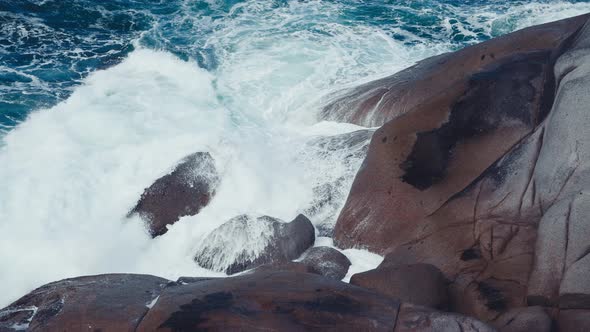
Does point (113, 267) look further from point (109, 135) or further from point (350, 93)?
point (350, 93)

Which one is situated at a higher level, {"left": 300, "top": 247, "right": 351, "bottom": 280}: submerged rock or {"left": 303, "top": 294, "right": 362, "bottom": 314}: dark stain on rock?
{"left": 303, "top": 294, "right": 362, "bottom": 314}: dark stain on rock

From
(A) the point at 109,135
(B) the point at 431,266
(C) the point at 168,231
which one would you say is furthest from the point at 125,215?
(B) the point at 431,266

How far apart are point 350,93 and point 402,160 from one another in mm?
4414

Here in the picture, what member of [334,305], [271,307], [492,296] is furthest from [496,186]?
[271,307]

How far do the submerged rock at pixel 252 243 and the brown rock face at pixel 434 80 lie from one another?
2.61m

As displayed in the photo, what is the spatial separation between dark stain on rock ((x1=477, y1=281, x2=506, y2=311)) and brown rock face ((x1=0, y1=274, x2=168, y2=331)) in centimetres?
383

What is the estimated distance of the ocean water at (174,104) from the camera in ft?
33.6

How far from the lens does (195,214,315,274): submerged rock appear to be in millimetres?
9062

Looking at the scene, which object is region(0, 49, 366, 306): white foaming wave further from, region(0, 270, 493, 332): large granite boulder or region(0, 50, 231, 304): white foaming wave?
region(0, 270, 493, 332): large granite boulder

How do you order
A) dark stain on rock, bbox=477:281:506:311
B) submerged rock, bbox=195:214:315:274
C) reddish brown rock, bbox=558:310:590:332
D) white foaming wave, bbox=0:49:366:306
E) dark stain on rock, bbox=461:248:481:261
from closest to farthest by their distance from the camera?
reddish brown rock, bbox=558:310:590:332 → dark stain on rock, bbox=477:281:506:311 → dark stain on rock, bbox=461:248:481:261 → submerged rock, bbox=195:214:315:274 → white foaming wave, bbox=0:49:366:306

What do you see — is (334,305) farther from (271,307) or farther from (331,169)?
(331,169)

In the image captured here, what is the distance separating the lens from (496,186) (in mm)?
8094

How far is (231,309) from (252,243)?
10.9 feet

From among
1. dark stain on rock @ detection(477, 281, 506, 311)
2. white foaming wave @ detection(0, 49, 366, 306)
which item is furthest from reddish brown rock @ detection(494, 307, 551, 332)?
white foaming wave @ detection(0, 49, 366, 306)
